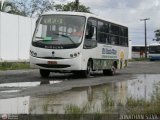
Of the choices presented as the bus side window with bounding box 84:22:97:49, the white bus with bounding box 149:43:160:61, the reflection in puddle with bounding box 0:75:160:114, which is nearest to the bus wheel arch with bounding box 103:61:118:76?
the bus side window with bounding box 84:22:97:49

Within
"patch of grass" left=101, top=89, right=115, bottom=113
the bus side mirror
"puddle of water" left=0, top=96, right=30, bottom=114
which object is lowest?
"puddle of water" left=0, top=96, right=30, bottom=114

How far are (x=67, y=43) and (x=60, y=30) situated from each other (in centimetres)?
74

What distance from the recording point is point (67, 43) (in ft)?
74.4

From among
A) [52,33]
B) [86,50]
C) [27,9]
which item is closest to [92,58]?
[86,50]

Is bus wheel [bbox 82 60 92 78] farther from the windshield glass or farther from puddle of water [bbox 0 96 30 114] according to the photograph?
the windshield glass

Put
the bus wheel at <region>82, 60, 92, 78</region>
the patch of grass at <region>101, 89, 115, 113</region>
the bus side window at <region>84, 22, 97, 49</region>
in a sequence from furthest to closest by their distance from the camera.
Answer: the bus wheel at <region>82, 60, 92, 78</region>, the bus side window at <region>84, 22, 97, 49</region>, the patch of grass at <region>101, 89, 115, 113</region>

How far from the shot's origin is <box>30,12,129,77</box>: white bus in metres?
22.6

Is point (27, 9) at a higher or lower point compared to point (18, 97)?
higher

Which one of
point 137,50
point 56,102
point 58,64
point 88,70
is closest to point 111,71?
point 88,70

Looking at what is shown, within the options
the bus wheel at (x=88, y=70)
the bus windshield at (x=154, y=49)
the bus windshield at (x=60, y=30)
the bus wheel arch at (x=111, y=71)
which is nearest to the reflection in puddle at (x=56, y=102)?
the bus windshield at (x=60, y=30)

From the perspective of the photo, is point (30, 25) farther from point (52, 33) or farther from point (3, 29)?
point (52, 33)

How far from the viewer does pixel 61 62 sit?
22516mm

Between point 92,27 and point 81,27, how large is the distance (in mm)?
1294

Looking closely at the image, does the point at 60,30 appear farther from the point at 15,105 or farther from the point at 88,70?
the point at 15,105
